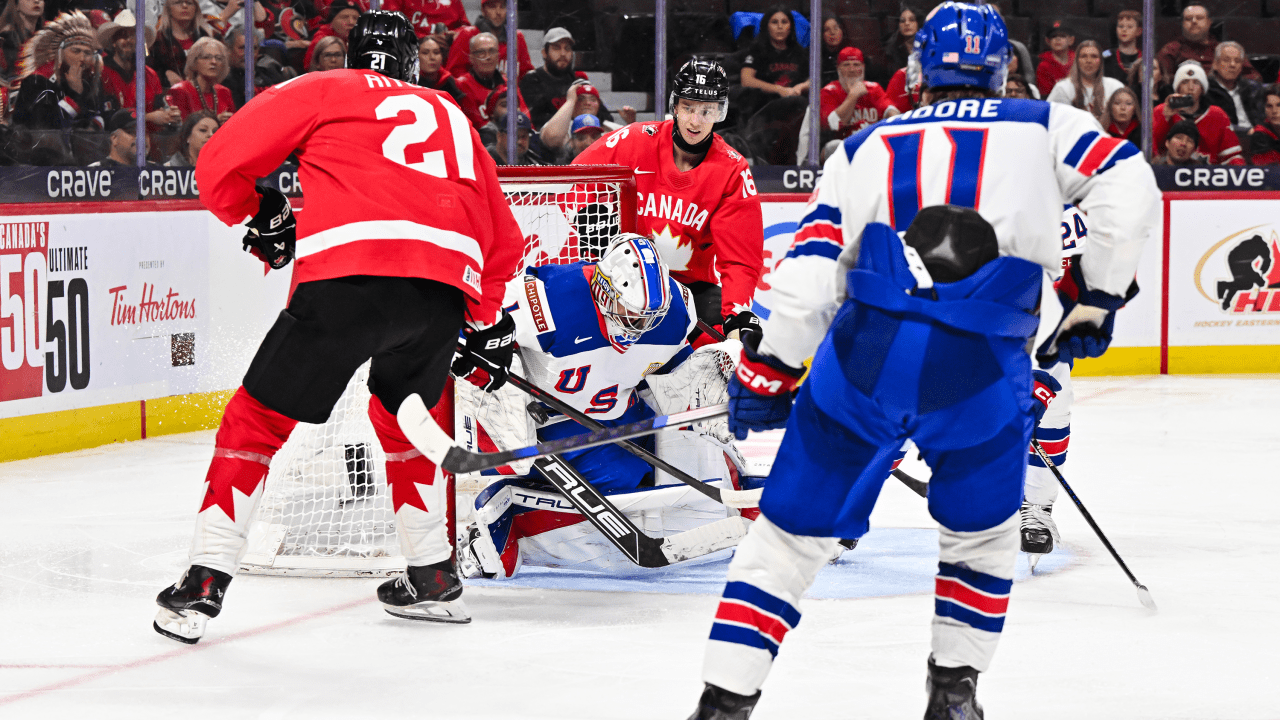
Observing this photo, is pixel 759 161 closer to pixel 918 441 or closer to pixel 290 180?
pixel 290 180

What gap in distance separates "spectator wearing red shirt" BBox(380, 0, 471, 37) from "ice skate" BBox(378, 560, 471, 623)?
16.5 feet

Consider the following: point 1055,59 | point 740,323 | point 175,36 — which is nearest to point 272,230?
point 740,323

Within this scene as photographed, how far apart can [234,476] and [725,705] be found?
1149 millimetres

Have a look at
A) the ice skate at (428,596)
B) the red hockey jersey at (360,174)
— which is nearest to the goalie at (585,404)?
the ice skate at (428,596)

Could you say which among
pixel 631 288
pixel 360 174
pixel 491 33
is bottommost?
pixel 631 288

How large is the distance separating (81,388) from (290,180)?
6.47 ft

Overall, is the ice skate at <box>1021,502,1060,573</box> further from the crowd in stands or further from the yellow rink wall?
the crowd in stands

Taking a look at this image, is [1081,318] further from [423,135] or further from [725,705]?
[423,135]

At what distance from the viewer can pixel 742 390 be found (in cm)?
215

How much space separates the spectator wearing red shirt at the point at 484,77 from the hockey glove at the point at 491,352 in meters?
4.49

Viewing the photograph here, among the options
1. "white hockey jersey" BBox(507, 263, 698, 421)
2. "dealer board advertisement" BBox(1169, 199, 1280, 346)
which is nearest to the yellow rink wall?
"white hockey jersey" BBox(507, 263, 698, 421)

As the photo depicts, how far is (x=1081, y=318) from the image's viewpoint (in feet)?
7.18

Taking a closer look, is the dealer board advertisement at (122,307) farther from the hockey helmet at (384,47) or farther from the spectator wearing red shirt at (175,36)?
→ the hockey helmet at (384,47)

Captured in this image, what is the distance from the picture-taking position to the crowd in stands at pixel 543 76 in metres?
6.09
